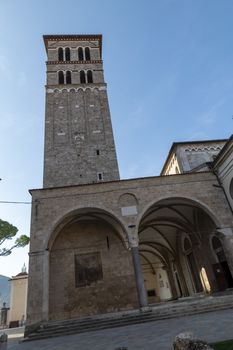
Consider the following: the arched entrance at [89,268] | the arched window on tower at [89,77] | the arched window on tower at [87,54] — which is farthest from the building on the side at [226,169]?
the arched window on tower at [87,54]

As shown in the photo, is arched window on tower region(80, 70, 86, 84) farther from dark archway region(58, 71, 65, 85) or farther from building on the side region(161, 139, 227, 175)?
building on the side region(161, 139, 227, 175)

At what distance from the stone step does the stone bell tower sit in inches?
375

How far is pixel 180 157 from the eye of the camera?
2009 centimetres

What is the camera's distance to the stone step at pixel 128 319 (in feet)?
30.4

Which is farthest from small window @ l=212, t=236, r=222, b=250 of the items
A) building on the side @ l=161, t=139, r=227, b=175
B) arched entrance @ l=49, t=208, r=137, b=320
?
building on the side @ l=161, t=139, r=227, b=175

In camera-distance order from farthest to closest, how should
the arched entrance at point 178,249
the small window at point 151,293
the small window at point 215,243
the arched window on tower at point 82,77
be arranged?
the small window at point 151,293
the arched window on tower at point 82,77
the arched entrance at point 178,249
the small window at point 215,243

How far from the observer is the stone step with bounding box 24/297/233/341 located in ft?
30.4

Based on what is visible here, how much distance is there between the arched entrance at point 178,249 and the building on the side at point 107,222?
0.08 metres

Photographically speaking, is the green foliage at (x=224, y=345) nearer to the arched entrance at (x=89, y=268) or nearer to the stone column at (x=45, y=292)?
the stone column at (x=45, y=292)

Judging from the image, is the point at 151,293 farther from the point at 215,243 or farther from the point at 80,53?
the point at 80,53

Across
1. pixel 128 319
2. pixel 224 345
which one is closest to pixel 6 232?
pixel 128 319

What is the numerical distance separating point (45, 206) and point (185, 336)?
11280 millimetres

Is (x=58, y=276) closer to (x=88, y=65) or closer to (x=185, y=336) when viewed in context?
(x=185, y=336)

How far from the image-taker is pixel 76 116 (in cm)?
2102
